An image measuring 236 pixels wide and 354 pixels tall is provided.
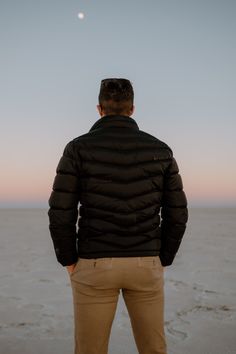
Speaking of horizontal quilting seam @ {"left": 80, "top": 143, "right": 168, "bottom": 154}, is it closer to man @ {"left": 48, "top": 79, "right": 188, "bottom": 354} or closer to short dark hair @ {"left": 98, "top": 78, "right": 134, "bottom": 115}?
man @ {"left": 48, "top": 79, "right": 188, "bottom": 354}

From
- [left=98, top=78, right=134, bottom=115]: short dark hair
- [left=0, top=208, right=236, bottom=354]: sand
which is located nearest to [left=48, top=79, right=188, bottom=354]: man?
[left=98, top=78, right=134, bottom=115]: short dark hair

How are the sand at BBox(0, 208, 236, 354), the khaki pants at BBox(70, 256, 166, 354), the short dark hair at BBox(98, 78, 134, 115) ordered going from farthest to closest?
the sand at BBox(0, 208, 236, 354) → the short dark hair at BBox(98, 78, 134, 115) → the khaki pants at BBox(70, 256, 166, 354)

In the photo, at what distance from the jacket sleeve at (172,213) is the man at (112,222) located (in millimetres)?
52

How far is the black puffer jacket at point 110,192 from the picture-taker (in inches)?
88.7

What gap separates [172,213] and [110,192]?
0.44 metres

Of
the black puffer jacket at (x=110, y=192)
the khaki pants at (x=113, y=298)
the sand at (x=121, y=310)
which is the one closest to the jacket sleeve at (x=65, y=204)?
the black puffer jacket at (x=110, y=192)

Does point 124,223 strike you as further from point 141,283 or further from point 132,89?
point 132,89

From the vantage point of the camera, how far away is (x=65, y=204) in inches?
90.1

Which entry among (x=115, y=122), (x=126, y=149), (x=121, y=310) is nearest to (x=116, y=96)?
(x=115, y=122)

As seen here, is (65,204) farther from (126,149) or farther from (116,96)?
(116,96)

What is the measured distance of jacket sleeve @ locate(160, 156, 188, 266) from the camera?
95.6 inches

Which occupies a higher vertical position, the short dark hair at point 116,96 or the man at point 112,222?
the short dark hair at point 116,96

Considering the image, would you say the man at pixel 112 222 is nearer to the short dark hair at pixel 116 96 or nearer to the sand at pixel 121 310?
the short dark hair at pixel 116 96

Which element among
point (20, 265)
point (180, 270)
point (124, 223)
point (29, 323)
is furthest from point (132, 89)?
point (20, 265)
